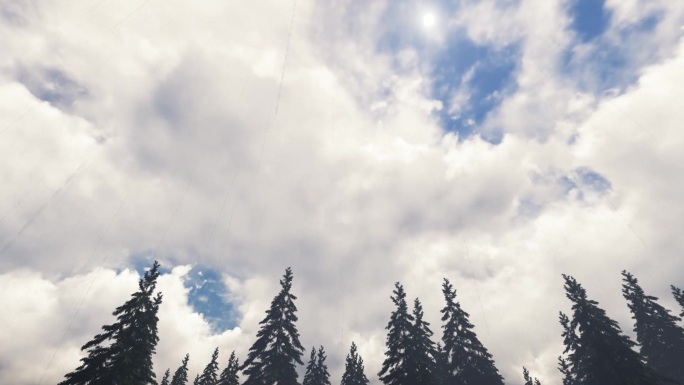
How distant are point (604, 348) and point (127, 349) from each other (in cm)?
3286

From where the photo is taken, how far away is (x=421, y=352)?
90.8 feet

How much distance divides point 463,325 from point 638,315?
20.7m

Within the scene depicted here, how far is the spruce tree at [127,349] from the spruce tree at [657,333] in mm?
45866

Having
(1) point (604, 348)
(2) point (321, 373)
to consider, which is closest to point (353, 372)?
(2) point (321, 373)

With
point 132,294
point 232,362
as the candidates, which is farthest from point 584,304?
point 232,362

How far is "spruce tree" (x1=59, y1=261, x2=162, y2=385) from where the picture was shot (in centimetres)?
2048

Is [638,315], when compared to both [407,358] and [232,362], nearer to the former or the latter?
[407,358]

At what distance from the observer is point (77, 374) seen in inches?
814

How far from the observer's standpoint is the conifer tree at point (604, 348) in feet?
72.2

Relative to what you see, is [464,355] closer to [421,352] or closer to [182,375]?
[421,352]

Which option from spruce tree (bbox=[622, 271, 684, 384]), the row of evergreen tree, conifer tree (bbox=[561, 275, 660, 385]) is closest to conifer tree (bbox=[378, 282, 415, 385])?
the row of evergreen tree

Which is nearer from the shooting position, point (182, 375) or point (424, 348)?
point (424, 348)

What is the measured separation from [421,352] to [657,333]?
1070 inches

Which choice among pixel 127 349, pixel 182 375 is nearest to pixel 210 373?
pixel 182 375
